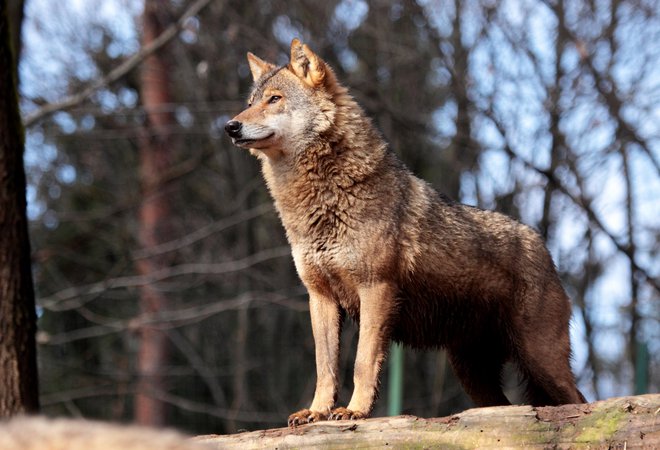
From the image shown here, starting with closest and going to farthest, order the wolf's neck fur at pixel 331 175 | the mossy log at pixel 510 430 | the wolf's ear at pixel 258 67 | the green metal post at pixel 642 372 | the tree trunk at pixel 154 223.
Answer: the mossy log at pixel 510 430 < the wolf's neck fur at pixel 331 175 < the wolf's ear at pixel 258 67 < the green metal post at pixel 642 372 < the tree trunk at pixel 154 223

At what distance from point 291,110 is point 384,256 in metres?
1.20

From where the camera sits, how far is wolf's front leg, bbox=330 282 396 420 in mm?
6031

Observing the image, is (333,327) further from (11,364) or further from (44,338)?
(44,338)

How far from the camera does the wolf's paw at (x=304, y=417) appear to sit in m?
5.78

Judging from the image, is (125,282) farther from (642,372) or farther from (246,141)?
(246,141)

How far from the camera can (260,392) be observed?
20922 millimetres

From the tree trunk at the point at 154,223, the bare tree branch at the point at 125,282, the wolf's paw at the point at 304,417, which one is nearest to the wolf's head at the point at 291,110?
the wolf's paw at the point at 304,417

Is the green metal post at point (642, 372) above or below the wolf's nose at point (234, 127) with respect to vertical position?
below

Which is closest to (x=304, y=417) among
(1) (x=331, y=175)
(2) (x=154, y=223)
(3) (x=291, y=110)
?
(1) (x=331, y=175)

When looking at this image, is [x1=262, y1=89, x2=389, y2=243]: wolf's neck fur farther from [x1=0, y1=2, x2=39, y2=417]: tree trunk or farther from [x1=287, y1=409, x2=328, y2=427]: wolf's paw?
[x1=0, y1=2, x2=39, y2=417]: tree trunk

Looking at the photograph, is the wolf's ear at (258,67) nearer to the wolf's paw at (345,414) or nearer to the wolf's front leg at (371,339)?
the wolf's front leg at (371,339)

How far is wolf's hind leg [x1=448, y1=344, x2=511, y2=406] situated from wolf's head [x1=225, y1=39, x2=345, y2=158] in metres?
1.83

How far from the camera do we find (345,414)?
5.82m

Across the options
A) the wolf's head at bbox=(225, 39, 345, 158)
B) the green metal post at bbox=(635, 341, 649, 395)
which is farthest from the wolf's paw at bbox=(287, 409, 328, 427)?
the green metal post at bbox=(635, 341, 649, 395)
